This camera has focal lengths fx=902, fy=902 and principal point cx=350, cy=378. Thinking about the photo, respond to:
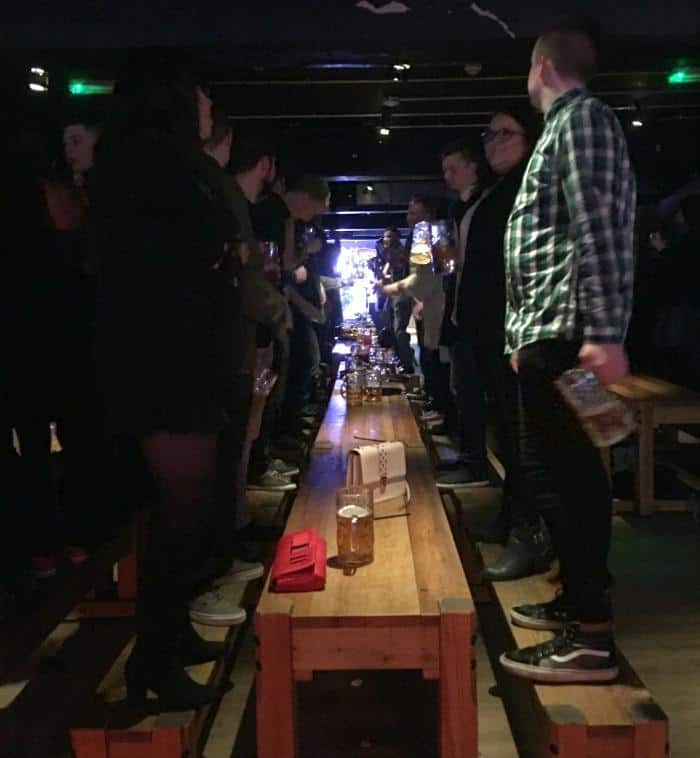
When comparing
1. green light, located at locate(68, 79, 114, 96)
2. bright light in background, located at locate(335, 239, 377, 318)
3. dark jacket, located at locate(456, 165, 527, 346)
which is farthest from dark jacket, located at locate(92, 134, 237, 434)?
bright light in background, located at locate(335, 239, 377, 318)

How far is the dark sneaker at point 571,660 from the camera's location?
2.04 metres

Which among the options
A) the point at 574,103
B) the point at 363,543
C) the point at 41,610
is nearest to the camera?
the point at 574,103

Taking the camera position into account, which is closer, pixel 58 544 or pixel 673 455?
pixel 58 544

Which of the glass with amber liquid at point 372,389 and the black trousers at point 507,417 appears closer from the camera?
the black trousers at point 507,417

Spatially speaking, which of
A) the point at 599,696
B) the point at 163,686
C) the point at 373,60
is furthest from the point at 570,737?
the point at 373,60

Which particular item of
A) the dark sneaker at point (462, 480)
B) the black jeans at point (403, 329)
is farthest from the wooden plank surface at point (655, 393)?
the black jeans at point (403, 329)

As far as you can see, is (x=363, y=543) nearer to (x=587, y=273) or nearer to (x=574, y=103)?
(x=587, y=273)

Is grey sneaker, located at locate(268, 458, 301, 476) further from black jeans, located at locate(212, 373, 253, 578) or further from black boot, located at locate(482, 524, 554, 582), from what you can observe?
black boot, located at locate(482, 524, 554, 582)

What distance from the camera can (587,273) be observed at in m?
1.90

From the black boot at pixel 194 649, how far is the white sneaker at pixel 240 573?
1.47ft

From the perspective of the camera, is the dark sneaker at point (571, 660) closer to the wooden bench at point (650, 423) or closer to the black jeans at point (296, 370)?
the wooden bench at point (650, 423)

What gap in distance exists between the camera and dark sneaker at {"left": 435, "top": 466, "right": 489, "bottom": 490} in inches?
161

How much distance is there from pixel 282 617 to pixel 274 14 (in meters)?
2.41

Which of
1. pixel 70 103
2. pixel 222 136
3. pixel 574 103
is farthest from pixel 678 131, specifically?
pixel 574 103
